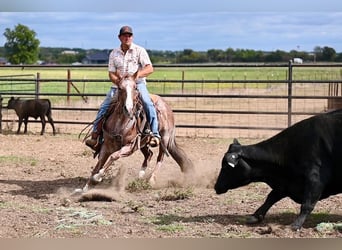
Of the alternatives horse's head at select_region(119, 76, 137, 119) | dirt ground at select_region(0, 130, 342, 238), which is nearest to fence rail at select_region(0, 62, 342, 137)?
dirt ground at select_region(0, 130, 342, 238)

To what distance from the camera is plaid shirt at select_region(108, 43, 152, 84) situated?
269 inches

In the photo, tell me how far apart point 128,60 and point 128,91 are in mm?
622

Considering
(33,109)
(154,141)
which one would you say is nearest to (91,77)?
(33,109)

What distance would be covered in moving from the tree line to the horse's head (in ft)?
28.7

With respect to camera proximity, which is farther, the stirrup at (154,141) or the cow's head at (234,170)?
the stirrup at (154,141)

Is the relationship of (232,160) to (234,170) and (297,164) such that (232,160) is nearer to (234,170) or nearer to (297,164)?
(234,170)

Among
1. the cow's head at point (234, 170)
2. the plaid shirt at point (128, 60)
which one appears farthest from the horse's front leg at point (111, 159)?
the cow's head at point (234, 170)

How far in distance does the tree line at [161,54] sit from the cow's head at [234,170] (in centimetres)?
986

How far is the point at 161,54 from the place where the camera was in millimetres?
20500

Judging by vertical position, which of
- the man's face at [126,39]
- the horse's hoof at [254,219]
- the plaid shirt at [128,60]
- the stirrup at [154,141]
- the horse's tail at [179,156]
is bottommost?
the horse's hoof at [254,219]

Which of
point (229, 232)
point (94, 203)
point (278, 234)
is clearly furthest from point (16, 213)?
point (278, 234)

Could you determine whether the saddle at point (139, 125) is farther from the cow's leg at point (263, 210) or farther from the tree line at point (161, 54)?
the tree line at point (161, 54)

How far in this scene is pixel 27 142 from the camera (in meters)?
12.0

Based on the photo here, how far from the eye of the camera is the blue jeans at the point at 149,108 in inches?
275
